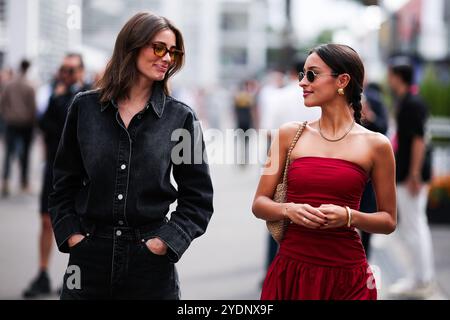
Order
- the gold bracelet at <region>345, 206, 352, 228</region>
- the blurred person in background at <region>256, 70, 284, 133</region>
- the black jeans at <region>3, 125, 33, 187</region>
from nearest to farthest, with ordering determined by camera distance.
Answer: the gold bracelet at <region>345, 206, 352, 228</region> < the blurred person in background at <region>256, 70, 284, 133</region> < the black jeans at <region>3, 125, 33, 187</region>

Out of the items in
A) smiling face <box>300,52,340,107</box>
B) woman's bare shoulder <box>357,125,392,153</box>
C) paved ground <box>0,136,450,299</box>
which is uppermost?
smiling face <box>300,52,340,107</box>

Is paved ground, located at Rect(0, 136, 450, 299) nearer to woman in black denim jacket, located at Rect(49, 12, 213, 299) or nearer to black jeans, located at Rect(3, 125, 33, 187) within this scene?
black jeans, located at Rect(3, 125, 33, 187)

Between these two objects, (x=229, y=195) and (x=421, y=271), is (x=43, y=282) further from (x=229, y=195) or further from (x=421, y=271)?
(x=229, y=195)

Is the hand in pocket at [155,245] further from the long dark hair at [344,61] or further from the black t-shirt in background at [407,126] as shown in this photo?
the black t-shirt in background at [407,126]

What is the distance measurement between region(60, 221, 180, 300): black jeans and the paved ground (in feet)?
9.36

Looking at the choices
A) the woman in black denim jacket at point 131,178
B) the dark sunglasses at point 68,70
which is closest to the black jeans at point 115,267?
the woman in black denim jacket at point 131,178

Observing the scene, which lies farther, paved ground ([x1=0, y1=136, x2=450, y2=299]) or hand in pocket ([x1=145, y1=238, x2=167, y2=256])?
paved ground ([x1=0, y1=136, x2=450, y2=299])

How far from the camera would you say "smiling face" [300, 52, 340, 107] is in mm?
3008

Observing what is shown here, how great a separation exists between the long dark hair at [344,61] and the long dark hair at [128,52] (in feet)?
2.00

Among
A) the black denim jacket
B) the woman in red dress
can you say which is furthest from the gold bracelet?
the black denim jacket

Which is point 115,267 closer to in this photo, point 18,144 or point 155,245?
point 155,245

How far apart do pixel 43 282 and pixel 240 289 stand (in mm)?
1635

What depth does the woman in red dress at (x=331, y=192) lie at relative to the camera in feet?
9.79
